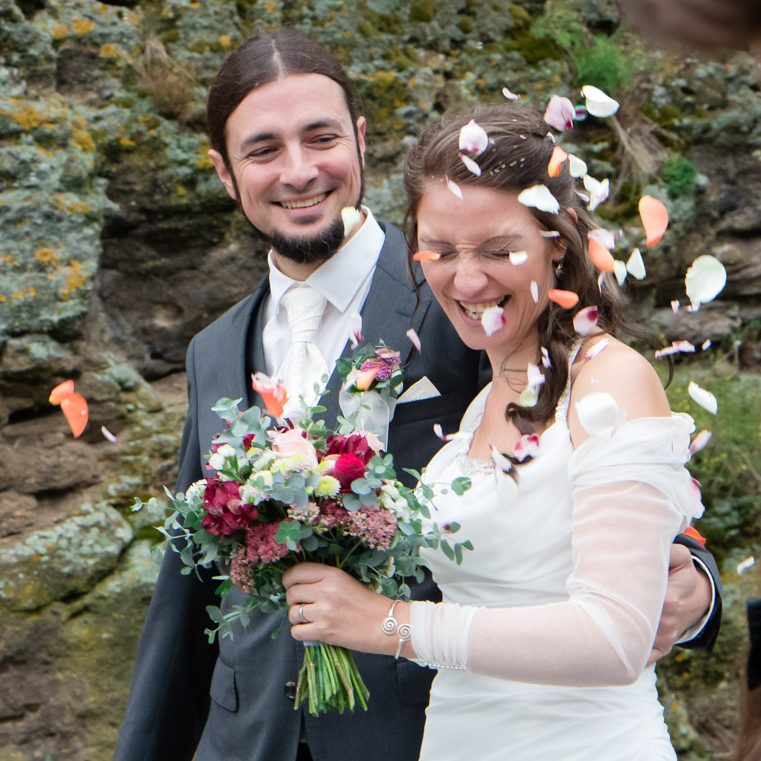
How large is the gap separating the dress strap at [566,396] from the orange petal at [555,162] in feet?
1.23

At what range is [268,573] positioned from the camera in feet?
8.36

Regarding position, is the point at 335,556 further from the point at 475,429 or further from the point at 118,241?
the point at 118,241

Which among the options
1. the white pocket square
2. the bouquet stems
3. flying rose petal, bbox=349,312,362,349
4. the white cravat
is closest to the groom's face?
the white cravat

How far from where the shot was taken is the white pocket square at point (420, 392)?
9.99 ft

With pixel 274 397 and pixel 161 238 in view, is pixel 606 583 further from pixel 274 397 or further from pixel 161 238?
pixel 161 238

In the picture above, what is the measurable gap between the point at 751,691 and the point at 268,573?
1267mm

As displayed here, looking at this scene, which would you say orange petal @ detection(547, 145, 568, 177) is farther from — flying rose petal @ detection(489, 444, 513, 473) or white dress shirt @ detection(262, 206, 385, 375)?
white dress shirt @ detection(262, 206, 385, 375)

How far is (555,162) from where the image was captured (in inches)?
101

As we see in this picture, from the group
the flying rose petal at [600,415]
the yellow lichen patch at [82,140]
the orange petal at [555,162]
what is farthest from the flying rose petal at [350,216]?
the yellow lichen patch at [82,140]

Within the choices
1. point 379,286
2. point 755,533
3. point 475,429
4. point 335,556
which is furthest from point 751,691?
point 755,533

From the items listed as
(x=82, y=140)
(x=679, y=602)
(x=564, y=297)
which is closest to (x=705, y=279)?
(x=564, y=297)

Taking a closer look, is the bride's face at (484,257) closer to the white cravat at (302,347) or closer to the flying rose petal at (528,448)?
the flying rose petal at (528,448)

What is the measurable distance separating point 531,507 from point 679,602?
42cm

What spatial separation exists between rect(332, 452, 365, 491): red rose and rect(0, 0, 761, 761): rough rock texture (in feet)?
7.59
